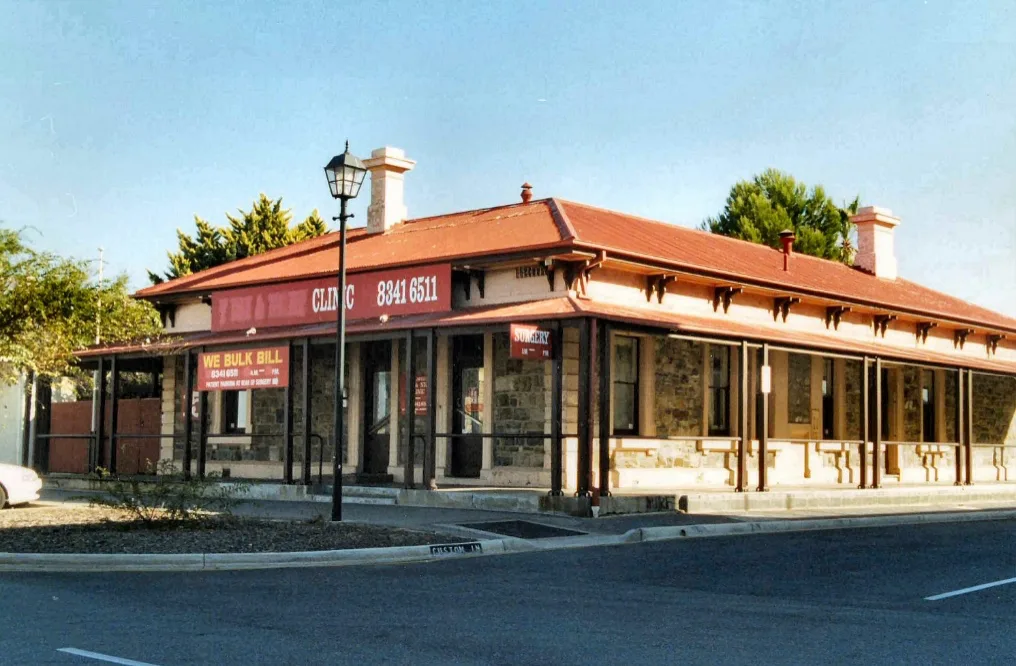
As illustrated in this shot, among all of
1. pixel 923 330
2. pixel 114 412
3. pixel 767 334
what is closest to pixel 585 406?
pixel 767 334

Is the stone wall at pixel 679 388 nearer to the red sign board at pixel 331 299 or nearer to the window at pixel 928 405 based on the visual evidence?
the red sign board at pixel 331 299

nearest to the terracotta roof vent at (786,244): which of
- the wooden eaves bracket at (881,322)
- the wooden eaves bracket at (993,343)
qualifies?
the wooden eaves bracket at (881,322)

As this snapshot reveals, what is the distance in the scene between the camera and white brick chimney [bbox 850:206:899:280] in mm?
29734

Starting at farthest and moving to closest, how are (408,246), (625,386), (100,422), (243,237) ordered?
(243,237) < (100,422) < (408,246) < (625,386)

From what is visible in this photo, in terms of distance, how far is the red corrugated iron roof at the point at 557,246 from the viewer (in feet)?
63.5

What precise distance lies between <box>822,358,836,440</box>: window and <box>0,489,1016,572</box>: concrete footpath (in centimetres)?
384

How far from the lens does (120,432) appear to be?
86.3 feet

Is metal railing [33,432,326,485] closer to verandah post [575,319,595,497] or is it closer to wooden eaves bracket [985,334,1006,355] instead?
verandah post [575,319,595,497]

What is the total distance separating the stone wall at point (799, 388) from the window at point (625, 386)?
4870 millimetres

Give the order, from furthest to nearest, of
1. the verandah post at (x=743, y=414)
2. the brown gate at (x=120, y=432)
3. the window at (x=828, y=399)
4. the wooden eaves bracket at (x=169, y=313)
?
the brown gate at (x=120, y=432), the wooden eaves bracket at (x=169, y=313), the window at (x=828, y=399), the verandah post at (x=743, y=414)

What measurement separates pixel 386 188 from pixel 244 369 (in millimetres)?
5276

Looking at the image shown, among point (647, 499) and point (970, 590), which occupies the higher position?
point (647, 499)

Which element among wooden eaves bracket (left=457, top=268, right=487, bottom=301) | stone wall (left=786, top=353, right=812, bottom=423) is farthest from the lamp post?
stone wall (left=786, top=353, right=812, bottom=423)

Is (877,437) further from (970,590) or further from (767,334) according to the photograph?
(970,590)
